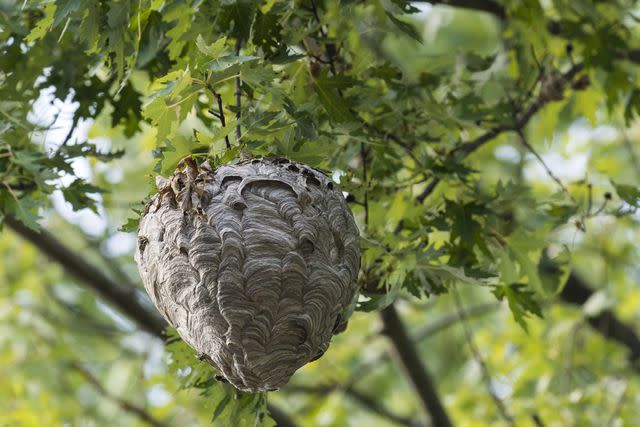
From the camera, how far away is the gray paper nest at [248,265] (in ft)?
9.73

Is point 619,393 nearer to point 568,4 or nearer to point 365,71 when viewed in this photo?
point 568,4

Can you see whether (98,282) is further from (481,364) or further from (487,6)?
(487,6)

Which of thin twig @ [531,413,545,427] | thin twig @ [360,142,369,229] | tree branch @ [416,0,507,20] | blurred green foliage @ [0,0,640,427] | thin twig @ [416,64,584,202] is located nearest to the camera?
blurred green foliage @ [0,0,640,427]

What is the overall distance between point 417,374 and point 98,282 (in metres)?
2.14

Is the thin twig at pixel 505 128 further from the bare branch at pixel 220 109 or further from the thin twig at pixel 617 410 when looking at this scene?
the thin twig at pixel 617 410

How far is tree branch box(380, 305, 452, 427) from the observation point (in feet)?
21.8

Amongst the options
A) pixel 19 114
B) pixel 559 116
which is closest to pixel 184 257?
pixel 19 114

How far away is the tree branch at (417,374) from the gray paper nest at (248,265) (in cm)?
350

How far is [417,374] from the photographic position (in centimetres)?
682

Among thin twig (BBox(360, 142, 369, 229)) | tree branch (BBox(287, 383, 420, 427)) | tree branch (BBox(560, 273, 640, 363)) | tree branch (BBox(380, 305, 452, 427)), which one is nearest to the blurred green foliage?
thin twig (BBox(360, 142, 369, 229))

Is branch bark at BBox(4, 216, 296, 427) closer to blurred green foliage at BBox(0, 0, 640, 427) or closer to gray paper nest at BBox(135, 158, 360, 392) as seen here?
blurred green foliage at BBox(0, 0, 640, 427)

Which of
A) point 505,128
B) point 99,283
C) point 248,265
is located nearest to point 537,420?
point 505,128

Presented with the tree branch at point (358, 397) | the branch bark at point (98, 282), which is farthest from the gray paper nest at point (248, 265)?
the tree branch at point (358, 397)

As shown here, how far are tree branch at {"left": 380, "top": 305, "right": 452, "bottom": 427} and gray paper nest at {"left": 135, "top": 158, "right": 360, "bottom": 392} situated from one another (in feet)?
11.5
